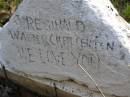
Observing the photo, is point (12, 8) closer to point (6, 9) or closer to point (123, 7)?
point (6, 9)

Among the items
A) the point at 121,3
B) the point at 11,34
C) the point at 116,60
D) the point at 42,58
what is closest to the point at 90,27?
the point at 116,60

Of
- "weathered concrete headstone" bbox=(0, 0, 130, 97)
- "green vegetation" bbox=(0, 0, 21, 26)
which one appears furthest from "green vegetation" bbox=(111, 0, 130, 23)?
"weathered concrete headstone" bbox=(0, 0, 130, 97)

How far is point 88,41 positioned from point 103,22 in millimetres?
188

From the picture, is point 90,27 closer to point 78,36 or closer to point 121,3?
point 78,36

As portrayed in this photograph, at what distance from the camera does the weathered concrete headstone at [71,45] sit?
3393mm

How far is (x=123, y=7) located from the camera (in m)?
5.30

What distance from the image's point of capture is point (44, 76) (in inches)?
150

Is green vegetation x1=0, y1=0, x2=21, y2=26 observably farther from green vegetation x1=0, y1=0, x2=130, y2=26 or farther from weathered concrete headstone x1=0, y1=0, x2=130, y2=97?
weathered concrete headstone x1=0, y1=0, x2=130, y2=97

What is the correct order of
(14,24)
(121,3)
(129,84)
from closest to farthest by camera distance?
1. (129,84)
2. (14,24)
3. (121,3)

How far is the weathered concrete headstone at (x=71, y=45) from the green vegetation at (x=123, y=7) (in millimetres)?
1479

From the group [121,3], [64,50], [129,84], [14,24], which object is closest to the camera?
[129,84]

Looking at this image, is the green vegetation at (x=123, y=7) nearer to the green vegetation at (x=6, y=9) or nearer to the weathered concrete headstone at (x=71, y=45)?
the green vegetation at (x=6, y=9)

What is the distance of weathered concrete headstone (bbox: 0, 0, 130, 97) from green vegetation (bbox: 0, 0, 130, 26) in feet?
4.84

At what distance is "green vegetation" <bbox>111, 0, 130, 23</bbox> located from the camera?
5027 millimetres
